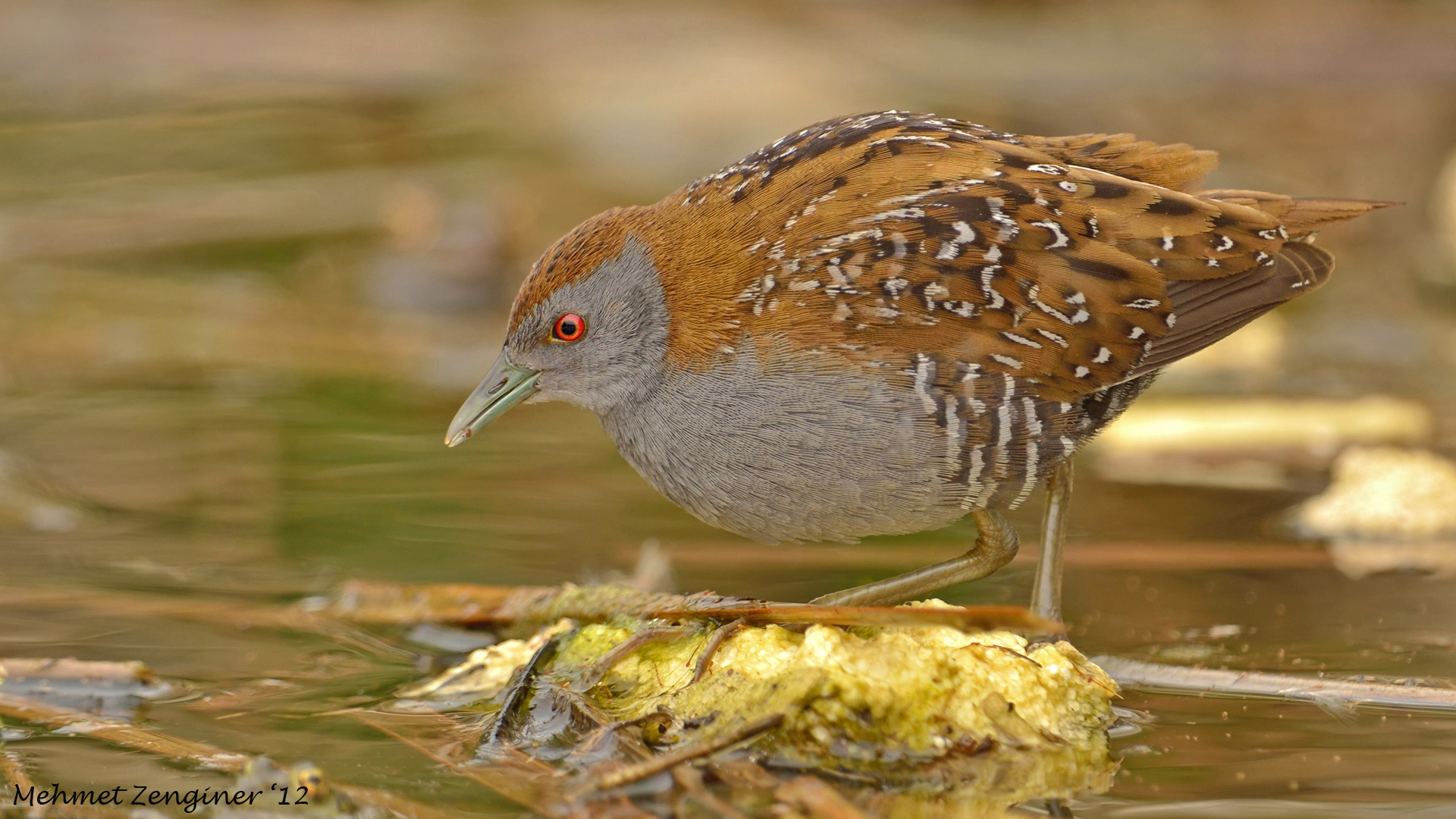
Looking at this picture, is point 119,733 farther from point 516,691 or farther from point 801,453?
point 801,453

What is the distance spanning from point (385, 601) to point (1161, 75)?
990 centimetres

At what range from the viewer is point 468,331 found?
9.28 m

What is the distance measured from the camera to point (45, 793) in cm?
374

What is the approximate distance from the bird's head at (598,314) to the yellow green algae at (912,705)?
852 mm

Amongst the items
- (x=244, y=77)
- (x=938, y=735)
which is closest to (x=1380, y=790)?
(x=938, y=735)

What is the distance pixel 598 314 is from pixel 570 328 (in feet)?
0.30

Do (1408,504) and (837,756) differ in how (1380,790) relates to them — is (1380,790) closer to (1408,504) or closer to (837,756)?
(837,756)

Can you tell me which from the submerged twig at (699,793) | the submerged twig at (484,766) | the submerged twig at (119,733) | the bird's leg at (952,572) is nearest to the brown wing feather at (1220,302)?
the bird's leg at (952,572)

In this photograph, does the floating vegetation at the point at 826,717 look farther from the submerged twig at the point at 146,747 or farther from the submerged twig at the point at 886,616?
the submerged twig at the point at 146,747

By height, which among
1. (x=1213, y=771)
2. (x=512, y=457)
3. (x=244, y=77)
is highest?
(x=244, y=77)

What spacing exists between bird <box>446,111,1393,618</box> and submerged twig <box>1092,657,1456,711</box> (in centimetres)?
41

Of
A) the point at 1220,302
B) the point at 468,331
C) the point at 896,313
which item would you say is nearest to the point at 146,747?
the point at 896,313

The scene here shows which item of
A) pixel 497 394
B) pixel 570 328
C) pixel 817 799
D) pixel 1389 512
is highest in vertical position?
pixel 570 328

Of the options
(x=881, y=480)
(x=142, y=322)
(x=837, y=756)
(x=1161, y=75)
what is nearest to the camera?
(x=837, y=756)
